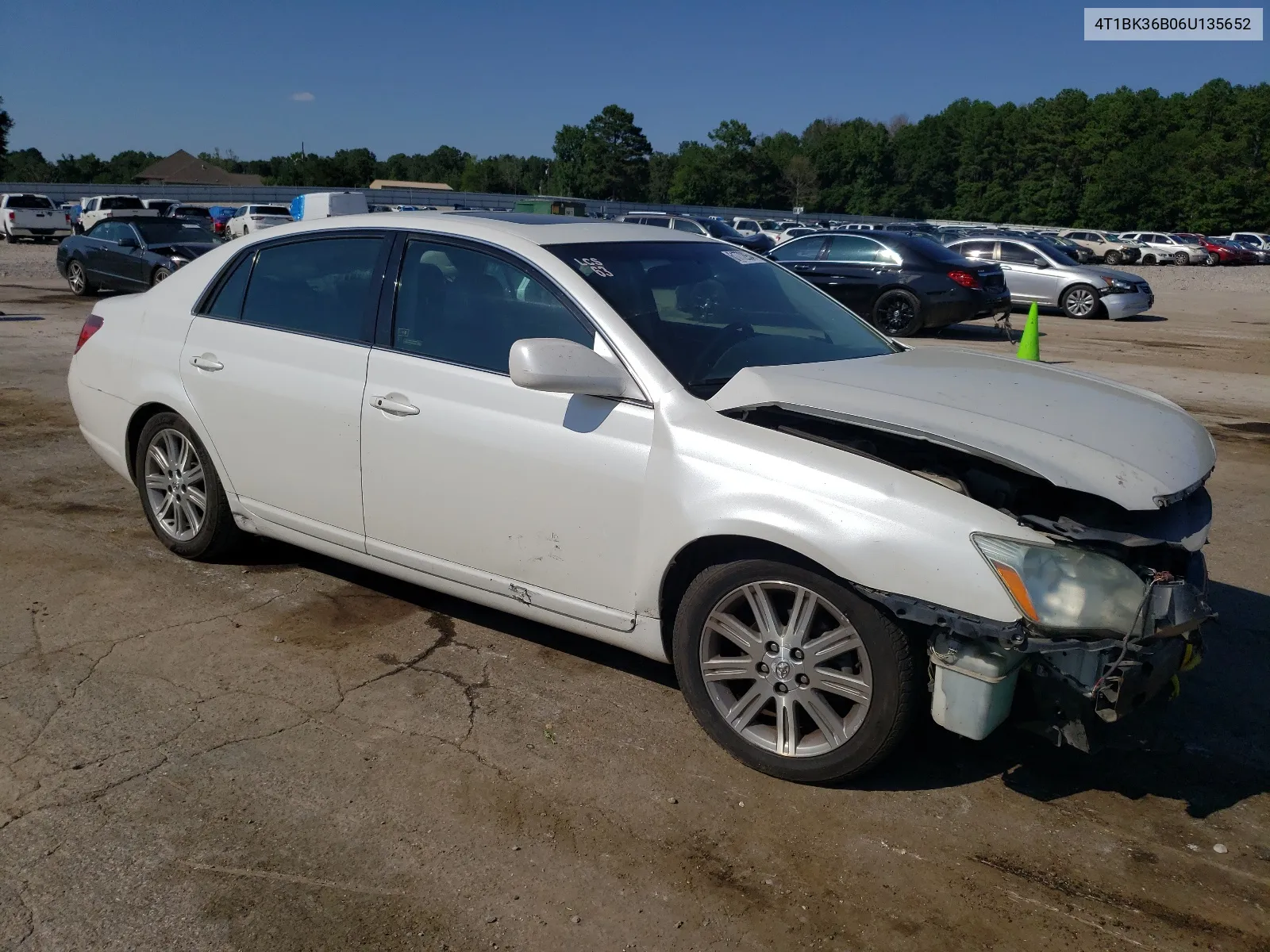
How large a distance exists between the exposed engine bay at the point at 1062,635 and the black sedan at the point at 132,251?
54.9ft

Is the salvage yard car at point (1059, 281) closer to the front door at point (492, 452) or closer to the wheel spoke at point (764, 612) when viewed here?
the front door at point (492, 452)

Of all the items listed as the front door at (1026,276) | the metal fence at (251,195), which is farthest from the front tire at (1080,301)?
the metal fence at (251,195)

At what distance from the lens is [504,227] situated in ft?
14.2

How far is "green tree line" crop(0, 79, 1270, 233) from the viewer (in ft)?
301

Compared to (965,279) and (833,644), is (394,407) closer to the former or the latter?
(833,644)

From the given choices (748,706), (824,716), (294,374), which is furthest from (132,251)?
(824,716)

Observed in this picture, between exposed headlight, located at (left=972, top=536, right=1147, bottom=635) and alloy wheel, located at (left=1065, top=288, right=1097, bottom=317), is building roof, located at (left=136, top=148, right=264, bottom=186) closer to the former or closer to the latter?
alloy wheel, located at (left=1065, top=288, right=1097, bottom=317)

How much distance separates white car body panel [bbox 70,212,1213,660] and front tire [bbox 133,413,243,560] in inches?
6.2

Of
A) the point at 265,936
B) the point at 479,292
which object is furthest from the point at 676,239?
the point at 265,936

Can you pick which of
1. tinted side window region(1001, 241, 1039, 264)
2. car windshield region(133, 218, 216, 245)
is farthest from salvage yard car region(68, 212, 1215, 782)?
tinted side window region(1001, 241, 1039, 264)

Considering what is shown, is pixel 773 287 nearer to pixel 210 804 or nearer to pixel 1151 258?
pixel 210 804

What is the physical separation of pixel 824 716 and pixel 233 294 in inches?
132

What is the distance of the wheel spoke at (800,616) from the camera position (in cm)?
329

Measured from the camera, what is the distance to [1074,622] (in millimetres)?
2988
